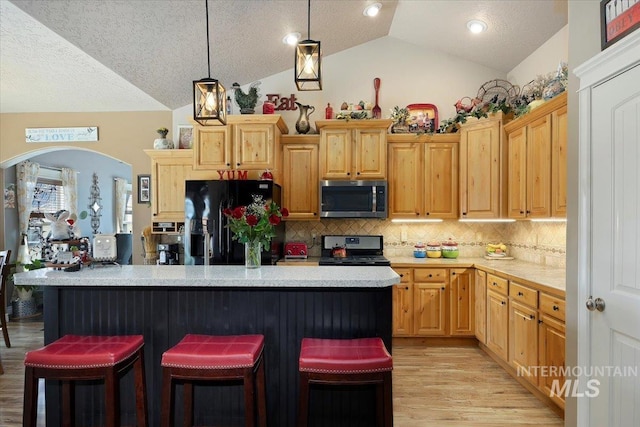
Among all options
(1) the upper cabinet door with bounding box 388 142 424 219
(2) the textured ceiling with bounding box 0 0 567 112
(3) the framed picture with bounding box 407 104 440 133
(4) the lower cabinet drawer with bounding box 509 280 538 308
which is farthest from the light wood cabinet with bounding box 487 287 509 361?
(2) the textured ceiling with bounding box 0 0 567 112

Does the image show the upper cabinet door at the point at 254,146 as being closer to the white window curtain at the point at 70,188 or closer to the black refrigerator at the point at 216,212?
the black refrigerator at the point at 216,212

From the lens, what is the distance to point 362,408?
2076 millimetres

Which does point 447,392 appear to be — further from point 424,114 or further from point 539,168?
point 424,114

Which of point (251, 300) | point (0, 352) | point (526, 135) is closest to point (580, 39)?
point (526, 135)

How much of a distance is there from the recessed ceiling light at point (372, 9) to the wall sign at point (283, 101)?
4.26 ft

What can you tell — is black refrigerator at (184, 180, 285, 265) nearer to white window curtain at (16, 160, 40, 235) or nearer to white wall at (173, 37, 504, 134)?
white wall at (173, 37, 504, 134)

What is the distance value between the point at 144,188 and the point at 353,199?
105 inches

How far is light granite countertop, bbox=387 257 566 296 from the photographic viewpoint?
2.60 m

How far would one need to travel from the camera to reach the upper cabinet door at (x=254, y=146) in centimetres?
392

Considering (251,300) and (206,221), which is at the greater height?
(206,221)

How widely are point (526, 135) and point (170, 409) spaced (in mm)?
3483

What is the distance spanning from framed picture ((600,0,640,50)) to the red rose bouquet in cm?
189

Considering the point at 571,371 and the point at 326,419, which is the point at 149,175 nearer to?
the point at 326,419

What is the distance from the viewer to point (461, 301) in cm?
384
